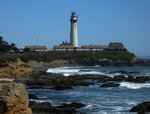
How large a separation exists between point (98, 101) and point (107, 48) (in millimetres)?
100108

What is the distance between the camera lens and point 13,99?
7828 mm

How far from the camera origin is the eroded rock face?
7.72 meters

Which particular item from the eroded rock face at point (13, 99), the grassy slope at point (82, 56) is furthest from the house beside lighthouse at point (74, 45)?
the eroded rock face at point (13, 99)

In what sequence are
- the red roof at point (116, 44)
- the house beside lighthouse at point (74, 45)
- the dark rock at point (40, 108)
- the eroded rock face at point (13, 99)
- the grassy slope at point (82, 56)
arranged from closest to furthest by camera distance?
the eroded rock face at point (13, 99), the dark rock at point (40, 108), the grassy slope at point (82, 56), the house beside lighthouse at point (74, 45), the red roof at point (116, 44)

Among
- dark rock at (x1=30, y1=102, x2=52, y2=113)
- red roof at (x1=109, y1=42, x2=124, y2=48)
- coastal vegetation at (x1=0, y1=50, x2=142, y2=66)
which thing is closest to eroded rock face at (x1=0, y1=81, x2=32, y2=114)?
dark rock at (x1=30, y1=102, x2=52, y2=113)

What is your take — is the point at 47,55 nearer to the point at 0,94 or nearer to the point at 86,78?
the point at 86,78

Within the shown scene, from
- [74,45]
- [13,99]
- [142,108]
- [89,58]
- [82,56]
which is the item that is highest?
[74,45]

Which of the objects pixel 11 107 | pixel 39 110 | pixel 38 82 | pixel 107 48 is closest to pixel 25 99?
pixel 11 107

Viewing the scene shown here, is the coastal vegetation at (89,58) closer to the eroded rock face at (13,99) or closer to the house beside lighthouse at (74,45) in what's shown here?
the house beside lighthouse at (74,45)

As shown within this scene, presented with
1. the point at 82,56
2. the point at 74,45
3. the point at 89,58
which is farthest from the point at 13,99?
the point at 74,45

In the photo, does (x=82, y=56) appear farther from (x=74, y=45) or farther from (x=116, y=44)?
(x=116, y=44)

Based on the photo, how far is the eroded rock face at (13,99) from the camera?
7.72 meters

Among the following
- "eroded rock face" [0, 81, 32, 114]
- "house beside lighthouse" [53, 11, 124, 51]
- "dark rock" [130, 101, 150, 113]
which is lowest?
"dark rock" [130, 101, 150, 113]

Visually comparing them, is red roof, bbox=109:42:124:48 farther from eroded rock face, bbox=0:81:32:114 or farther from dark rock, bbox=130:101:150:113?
eroded rock face, bbox=0:81:32:114
